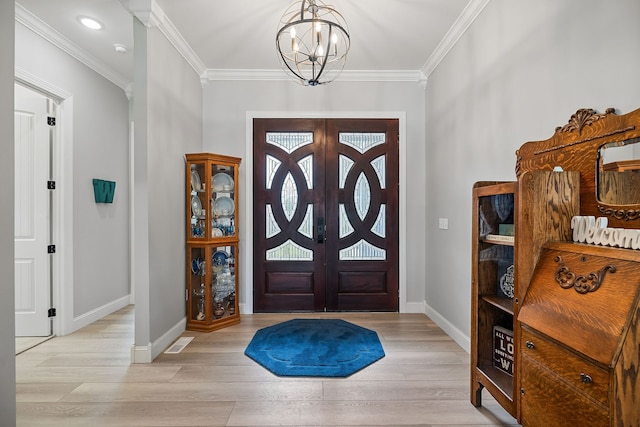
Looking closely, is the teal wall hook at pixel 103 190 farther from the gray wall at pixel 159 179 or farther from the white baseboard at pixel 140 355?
the white baseboard at pixel 140 355

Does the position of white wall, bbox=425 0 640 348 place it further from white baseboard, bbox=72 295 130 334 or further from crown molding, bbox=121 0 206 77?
white baseboard, bbox=72 295 130 334

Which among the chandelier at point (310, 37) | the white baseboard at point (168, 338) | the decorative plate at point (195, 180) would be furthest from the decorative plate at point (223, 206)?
the chandelier at point (310, 37)

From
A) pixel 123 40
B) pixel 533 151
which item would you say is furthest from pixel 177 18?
pixel 533 151

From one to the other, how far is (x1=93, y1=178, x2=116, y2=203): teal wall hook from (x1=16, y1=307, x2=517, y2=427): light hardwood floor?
5.20 feet

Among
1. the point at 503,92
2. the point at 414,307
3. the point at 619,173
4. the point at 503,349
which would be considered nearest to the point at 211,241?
the point at 414,307

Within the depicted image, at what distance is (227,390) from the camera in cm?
229

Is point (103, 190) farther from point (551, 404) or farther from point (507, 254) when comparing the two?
point (551, 404)

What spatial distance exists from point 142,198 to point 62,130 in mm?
1522

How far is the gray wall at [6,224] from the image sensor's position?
153 cm

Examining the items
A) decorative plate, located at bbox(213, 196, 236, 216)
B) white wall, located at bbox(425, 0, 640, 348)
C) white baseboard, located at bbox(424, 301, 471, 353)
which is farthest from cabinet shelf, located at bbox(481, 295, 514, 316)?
decorative plate, located at bbox(213, 196, 236, 216)

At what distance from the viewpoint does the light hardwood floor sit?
1.97 metres

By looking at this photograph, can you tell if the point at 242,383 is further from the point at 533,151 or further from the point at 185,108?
the point at 185,108

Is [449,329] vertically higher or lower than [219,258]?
lower

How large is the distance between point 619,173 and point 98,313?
4.78 m
